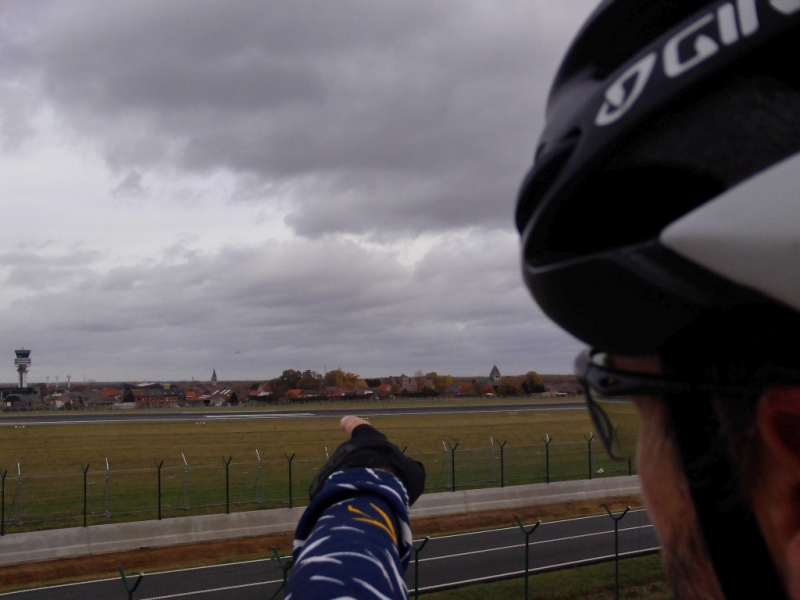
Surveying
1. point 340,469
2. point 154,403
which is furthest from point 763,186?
point 154,403

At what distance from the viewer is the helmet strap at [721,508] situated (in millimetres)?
1081

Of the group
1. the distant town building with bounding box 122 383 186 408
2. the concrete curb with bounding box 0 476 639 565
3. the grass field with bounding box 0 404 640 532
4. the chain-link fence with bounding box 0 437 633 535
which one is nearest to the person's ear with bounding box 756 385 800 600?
the grass field with bounding box 0 404 640 532

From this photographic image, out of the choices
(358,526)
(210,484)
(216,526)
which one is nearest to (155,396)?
(210,484)

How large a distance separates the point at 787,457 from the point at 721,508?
135mm

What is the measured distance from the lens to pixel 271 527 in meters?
23.6

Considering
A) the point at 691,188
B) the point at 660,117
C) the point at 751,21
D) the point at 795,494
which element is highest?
the point at 751,21

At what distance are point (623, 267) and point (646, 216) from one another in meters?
0.09

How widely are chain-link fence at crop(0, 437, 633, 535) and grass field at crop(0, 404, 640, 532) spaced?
55 millimetres

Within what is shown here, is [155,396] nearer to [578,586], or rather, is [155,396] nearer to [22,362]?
[22,362]

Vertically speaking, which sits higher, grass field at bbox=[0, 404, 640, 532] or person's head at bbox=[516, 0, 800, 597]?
person's head at bbox=[516, 0, 800, 597]

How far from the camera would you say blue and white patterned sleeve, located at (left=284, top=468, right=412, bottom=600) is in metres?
1.96

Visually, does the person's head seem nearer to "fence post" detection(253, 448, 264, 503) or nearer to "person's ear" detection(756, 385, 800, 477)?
"person's ear" detection(756, 385, 800, 477)

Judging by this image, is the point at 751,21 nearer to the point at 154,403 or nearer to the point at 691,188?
the point at 691,188

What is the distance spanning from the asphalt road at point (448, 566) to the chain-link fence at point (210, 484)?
441cm
